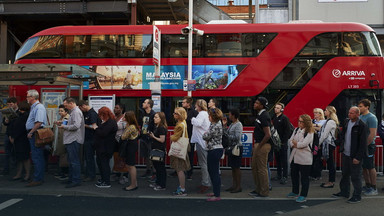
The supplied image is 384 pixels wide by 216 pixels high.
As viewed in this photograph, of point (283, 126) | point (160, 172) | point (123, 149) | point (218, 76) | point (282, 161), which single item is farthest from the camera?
point (218, 76)

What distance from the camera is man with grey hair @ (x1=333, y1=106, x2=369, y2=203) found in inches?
244

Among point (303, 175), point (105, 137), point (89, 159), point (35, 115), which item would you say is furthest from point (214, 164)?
point (35, 115)

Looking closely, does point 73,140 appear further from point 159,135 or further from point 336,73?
point 336,73

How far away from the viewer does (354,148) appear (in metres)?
6.24

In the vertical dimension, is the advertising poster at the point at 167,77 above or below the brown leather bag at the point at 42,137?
above

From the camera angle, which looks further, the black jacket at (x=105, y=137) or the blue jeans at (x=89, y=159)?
the blue jeans at (x=89, y=159)

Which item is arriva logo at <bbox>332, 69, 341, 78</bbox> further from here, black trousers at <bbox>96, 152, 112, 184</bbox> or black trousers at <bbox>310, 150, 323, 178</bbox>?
black trousers at <bbox>96, 152, 112, 184</bbox>

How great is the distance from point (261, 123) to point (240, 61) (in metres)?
4.47

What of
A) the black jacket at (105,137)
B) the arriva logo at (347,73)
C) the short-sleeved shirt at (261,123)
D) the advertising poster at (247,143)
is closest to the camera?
the short-sleeved shirt at (261,123)

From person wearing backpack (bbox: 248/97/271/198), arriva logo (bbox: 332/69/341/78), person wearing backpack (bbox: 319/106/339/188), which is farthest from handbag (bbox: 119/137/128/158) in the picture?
arriva logo (bbox: 332/69/341/78)

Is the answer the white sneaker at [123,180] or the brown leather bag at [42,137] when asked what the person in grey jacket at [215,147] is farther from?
the brown leather bag at [42,137]

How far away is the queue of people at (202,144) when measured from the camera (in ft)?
20.8

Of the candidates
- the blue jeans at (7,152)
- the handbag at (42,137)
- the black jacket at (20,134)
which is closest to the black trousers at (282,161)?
the handbag at (42,137)

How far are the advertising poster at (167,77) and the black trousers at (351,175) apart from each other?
221 inches
